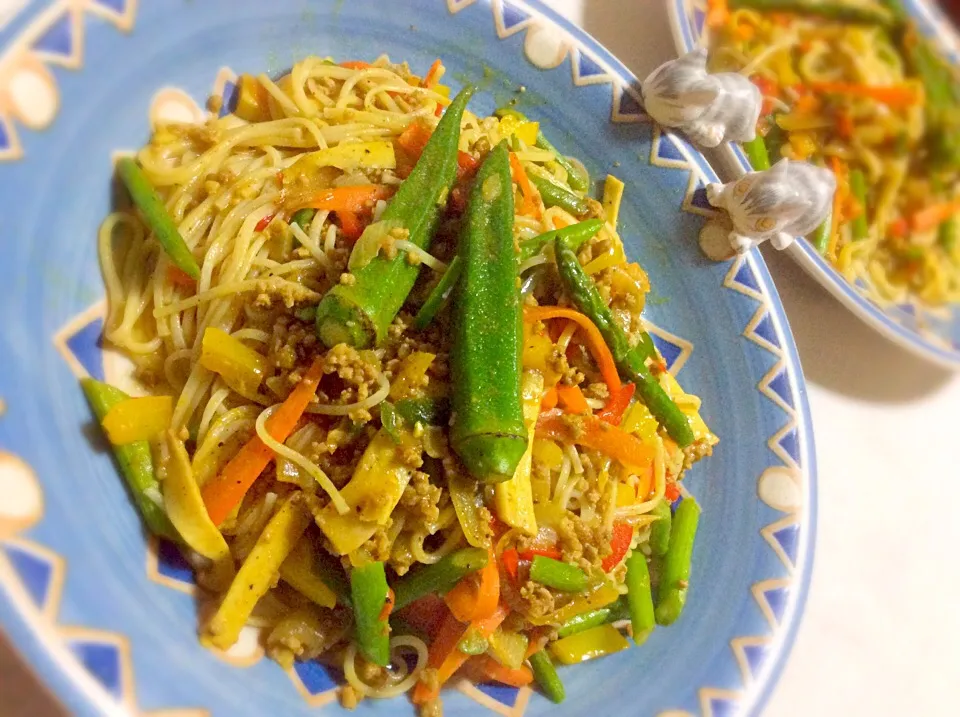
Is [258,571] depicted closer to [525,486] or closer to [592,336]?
[525,486]

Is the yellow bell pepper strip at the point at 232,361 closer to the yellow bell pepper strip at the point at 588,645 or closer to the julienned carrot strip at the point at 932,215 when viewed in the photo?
the yellow bell pepper strip at the point at 588,645

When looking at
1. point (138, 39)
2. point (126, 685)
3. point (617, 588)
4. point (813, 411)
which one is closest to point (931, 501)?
point (813, 411)

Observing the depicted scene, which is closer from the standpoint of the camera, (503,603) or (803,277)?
(503,603)

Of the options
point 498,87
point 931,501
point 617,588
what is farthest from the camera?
point 931,501

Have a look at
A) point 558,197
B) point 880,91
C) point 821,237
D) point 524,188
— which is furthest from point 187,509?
point 880,91

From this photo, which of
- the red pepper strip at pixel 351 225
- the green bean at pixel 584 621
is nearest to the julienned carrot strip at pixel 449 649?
the green bean at pixel 584 621

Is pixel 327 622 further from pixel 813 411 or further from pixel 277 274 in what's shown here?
pixel 813 411
